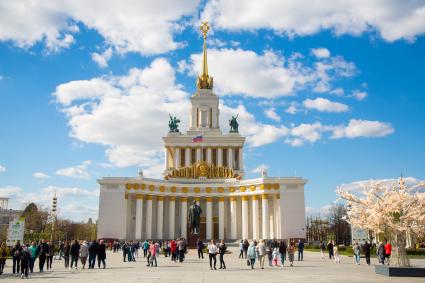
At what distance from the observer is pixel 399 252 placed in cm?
2064

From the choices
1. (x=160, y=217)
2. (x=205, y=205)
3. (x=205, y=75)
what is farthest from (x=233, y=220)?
Answer: (x=205, y=75)

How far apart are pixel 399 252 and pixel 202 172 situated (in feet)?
181

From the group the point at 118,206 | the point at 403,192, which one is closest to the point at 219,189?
the point at 118,206

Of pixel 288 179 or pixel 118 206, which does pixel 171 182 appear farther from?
pixel 288 179

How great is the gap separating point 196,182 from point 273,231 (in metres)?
16.0

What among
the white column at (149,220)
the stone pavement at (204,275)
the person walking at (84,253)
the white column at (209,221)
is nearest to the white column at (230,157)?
the white column at (209,221)

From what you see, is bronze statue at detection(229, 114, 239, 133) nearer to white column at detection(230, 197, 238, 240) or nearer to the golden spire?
the golden spire

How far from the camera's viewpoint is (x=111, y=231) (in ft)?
208

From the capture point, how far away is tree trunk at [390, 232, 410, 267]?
67.3ft

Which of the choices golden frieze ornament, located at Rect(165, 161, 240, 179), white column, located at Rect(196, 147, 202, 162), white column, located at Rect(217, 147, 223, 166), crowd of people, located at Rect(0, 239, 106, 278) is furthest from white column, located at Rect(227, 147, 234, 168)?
crowd of people, located at Rect(0, 239, 106, 278)

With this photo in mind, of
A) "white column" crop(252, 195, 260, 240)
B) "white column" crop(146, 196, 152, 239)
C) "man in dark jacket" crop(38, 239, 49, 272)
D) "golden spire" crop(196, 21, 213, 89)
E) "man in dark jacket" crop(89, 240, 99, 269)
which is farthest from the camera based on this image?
"golden spire" crop(196, 21, 213, 89)

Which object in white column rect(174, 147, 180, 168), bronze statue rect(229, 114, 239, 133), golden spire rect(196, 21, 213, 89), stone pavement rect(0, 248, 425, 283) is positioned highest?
golden spire rect(196, 21, 213, 89)

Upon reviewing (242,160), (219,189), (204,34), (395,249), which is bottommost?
(395,249)

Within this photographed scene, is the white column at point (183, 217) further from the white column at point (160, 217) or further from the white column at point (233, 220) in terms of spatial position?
the white column at point (233, 220)
